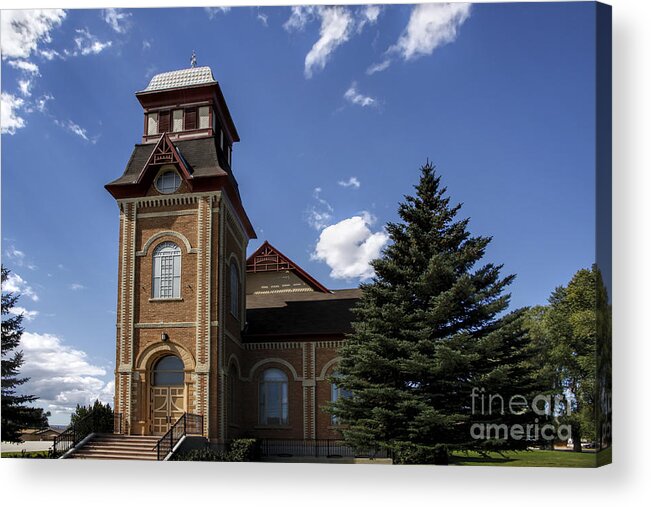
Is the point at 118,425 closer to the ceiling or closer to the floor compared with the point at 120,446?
closer to the ceiling

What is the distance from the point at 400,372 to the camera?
2036 centimetres

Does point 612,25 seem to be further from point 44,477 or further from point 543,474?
point 44,477

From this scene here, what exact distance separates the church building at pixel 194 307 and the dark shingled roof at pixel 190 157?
0.13 ft

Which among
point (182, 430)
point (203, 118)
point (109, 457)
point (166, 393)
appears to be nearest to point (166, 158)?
point (203, 118)

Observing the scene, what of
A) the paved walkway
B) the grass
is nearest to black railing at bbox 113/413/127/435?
the paved walkway

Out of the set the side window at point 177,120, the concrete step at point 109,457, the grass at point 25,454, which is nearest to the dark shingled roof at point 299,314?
the concrete step at point 109,457

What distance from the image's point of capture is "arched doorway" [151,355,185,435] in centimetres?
2200

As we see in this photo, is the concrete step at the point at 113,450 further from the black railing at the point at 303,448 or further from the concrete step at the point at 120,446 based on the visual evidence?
the black railing at the point at 303,448

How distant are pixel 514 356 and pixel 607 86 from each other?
7.52m

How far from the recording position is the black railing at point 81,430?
795 inches

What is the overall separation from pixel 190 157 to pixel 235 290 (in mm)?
5023

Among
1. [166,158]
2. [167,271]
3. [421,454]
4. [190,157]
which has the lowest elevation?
[421,454]

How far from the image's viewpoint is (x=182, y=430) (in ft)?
69.2

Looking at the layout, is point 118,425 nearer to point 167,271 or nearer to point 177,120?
point 167,271
